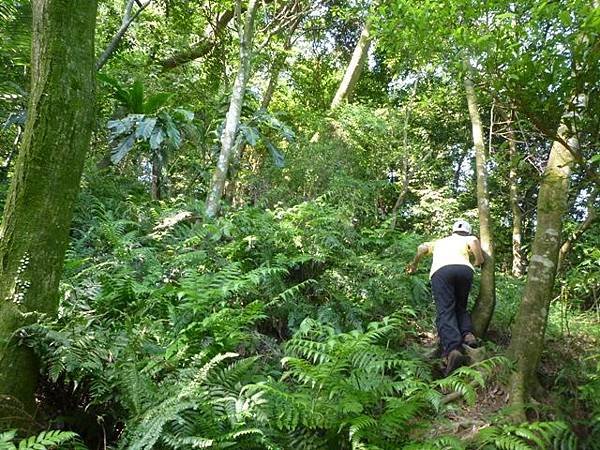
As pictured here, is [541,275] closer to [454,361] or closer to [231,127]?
[454,361]

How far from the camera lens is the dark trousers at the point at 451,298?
16.0 feet

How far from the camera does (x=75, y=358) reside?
9.20ft

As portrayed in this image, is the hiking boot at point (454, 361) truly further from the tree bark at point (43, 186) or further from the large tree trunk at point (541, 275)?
the tree bark at point (43, 186)

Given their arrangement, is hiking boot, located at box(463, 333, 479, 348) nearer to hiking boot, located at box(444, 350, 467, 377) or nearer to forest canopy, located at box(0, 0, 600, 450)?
forest canopy, located at box(0, 0, 600, 450)

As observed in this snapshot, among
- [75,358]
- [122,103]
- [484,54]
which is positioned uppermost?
[122,103]

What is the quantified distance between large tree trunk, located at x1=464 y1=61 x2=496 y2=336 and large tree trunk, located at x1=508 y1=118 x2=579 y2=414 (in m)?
0.71

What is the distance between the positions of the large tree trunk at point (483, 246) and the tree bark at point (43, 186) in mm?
3750

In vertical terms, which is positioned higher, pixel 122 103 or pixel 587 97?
pixel 122 103

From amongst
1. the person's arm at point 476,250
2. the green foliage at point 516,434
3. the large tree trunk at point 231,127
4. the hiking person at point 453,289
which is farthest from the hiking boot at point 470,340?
the large tree trunk at point 231,127

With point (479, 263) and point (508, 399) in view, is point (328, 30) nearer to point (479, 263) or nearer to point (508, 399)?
point (479, 263)

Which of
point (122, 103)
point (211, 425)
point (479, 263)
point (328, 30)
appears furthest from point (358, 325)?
point (328, 30)

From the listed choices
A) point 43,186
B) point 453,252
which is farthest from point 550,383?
point 43,186

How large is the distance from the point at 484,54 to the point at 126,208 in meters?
5.55

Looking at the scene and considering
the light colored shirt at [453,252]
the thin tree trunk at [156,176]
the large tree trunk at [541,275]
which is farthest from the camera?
the thin tree trunk at [156,176]
